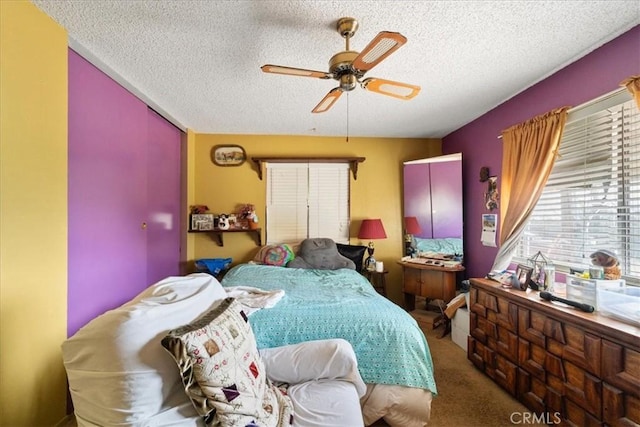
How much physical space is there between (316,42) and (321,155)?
7.02 ft

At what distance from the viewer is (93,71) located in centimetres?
197

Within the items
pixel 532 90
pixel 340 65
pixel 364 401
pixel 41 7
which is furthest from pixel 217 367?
pixel 532 90

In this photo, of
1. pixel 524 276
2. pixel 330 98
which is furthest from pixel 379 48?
pixel 524 276

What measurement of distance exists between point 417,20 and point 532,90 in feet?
4.78

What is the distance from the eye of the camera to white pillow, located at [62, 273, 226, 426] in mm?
874

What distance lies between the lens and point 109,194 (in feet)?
7.00

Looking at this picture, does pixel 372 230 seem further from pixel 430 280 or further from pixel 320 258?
pixel 430 280

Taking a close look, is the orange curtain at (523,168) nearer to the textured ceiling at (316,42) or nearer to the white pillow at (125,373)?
the textured ceiling at (316,42)

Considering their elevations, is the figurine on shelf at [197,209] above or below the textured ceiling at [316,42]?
below

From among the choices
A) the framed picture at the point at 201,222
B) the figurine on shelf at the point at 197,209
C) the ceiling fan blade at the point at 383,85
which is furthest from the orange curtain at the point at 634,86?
the figurine on shelf at the point at 197,209

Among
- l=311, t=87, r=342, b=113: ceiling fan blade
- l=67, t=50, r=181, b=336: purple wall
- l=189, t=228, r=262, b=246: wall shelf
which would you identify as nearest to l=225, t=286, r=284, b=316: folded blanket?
l=67, t=50, r=181, b=336: purple wall

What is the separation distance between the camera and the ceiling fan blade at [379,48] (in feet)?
3.77

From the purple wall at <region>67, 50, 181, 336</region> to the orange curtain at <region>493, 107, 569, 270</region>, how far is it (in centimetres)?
321

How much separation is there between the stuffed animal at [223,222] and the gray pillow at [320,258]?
1007 mm
